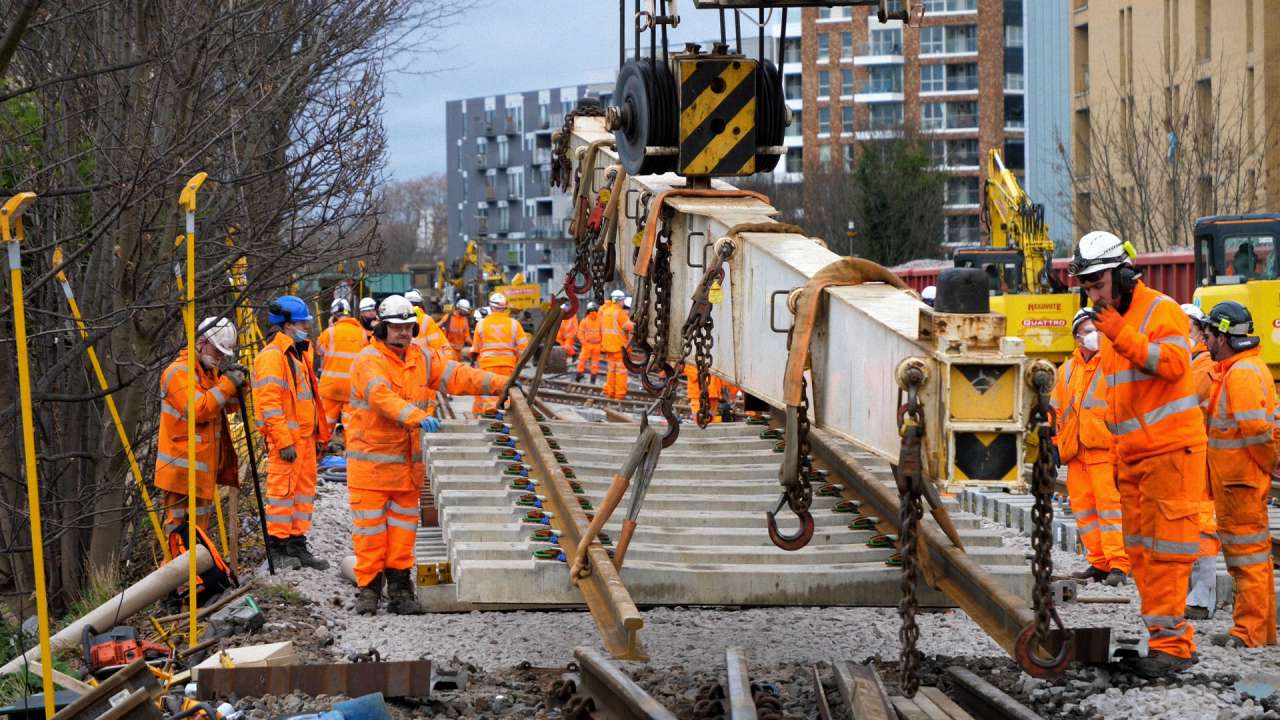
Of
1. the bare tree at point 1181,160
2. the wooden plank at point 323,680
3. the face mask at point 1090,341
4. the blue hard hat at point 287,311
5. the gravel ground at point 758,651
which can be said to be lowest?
the gravel ground at point 758,651

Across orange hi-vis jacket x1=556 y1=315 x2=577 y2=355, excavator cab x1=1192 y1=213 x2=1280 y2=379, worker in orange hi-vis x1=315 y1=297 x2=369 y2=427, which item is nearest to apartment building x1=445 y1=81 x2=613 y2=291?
orange hi-vis jacket x1=556 y1=315 x2=577 y2=355

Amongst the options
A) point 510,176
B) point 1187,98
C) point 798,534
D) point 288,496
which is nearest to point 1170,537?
point 798,534

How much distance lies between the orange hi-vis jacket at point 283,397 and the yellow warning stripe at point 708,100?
5.09 metres

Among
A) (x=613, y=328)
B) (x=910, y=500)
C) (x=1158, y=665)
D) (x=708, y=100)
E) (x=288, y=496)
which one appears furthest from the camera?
(x=613, y=328)

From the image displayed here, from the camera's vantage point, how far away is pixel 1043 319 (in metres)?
23.1

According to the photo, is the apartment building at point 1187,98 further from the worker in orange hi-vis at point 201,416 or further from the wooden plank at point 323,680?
the wooden plank at point 323,680

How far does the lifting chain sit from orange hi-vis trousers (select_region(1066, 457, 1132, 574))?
5.84m

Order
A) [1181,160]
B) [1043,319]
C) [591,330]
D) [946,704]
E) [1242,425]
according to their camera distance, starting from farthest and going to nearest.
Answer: [591,330] → [1181,160] → [1043,319] → [1242,425] → [946,704]

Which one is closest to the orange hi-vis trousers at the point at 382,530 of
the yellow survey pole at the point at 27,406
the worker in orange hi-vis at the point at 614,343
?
the yellow survey pole at the point at 27,406

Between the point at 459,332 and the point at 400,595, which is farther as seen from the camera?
the point at 459,332

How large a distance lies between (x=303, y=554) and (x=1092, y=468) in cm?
575

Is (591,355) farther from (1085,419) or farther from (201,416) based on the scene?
(201,416)

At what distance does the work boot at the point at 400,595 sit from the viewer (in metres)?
10.0

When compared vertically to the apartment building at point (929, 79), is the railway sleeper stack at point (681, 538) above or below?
below
